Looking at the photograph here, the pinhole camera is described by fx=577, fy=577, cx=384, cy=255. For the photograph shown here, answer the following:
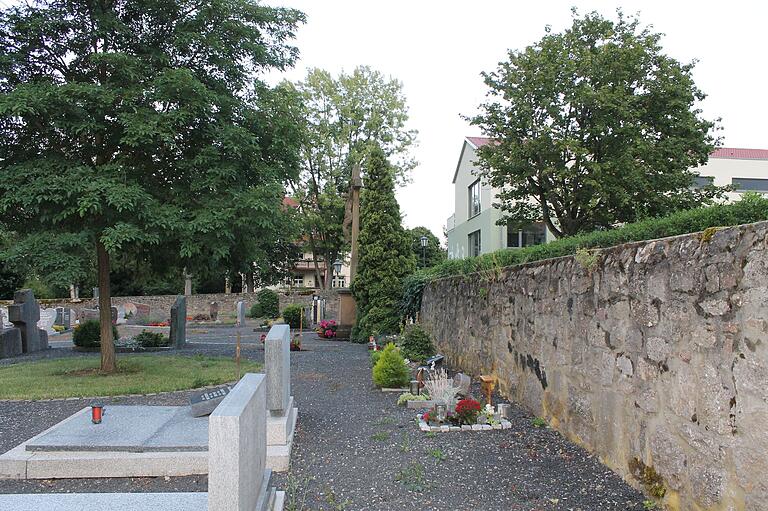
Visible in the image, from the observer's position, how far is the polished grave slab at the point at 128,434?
4.79 m

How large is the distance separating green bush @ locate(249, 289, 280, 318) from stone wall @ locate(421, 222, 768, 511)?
88.9ft

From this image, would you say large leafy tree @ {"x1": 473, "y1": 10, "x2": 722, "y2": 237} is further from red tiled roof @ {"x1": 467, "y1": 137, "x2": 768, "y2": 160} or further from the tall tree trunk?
the tall tree trunk

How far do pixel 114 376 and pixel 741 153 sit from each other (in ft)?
121

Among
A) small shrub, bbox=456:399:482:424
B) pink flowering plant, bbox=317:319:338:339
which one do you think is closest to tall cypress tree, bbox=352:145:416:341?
pink flowering plant, bbox=317:319:338:339

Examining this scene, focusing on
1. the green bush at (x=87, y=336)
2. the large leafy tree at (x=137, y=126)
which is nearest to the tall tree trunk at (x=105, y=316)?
the large leafy tree at (x=137, y=126)

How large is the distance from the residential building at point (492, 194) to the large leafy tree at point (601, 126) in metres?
7.17

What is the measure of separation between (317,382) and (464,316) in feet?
8.94

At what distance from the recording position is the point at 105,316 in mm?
10797

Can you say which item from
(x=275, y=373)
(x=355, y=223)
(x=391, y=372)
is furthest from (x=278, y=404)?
(x=355, y=223)

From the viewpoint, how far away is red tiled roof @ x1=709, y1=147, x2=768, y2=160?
32.4 meters

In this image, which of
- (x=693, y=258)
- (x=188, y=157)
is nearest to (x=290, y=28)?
(x=188, y=157)

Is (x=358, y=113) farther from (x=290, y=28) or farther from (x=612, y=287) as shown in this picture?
(x=612, y=287)

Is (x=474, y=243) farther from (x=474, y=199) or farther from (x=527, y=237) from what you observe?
(x=527, y=237)

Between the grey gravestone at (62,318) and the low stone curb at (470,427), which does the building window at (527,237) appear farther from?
the low stone curb at (470,427)
